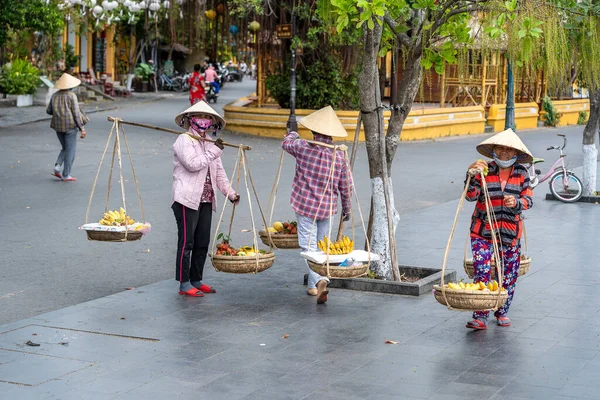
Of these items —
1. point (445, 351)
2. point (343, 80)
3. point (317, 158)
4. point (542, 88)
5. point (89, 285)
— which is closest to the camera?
point (445, 351)

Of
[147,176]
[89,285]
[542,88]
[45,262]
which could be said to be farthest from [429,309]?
[542,88]

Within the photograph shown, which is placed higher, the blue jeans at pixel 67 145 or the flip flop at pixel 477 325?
the blue jeans at pixel 67 145

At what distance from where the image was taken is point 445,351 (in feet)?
22.9

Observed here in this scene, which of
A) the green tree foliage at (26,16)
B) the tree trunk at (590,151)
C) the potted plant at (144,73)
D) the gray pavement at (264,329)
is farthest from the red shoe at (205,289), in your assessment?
the potted plant at (144,73)

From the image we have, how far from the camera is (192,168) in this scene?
845 cm

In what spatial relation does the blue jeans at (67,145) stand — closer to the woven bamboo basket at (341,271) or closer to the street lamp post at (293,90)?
the street lamp post at (293,90)

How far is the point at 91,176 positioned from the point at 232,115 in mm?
10198

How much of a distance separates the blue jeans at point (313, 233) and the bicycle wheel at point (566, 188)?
7.76 metres

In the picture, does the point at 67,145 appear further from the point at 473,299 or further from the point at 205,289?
the point at 473,299

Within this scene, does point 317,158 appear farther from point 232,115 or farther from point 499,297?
point 232,115

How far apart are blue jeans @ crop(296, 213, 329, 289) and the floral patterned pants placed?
5.20 ft

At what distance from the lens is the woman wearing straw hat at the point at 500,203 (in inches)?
299

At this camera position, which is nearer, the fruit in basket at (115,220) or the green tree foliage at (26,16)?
the fruit in basket at (115,220)

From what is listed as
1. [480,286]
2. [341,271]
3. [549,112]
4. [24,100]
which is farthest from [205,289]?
[549,112]
